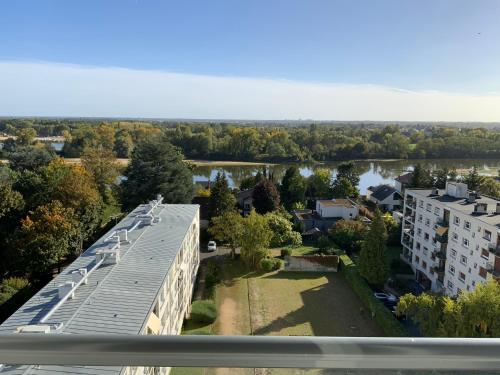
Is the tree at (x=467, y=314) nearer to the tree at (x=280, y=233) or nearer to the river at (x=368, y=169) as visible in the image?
the tree at (x=280, y=233)

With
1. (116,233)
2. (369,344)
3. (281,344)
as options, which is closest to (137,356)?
(281,344)

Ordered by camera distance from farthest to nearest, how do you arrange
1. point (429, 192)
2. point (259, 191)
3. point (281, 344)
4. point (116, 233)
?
point (259, 191) → point (429, 192) → point (116, 233) → point (281, 344)

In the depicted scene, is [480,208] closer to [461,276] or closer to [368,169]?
[461,276]

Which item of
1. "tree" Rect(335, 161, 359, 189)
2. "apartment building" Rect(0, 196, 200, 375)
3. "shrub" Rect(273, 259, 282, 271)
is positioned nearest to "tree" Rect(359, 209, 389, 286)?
"shrub" Rect(273, 259, 282, 271)

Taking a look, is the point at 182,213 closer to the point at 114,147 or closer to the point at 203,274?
the point at 203,274

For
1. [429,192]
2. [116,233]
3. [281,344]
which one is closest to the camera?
[281,344]
